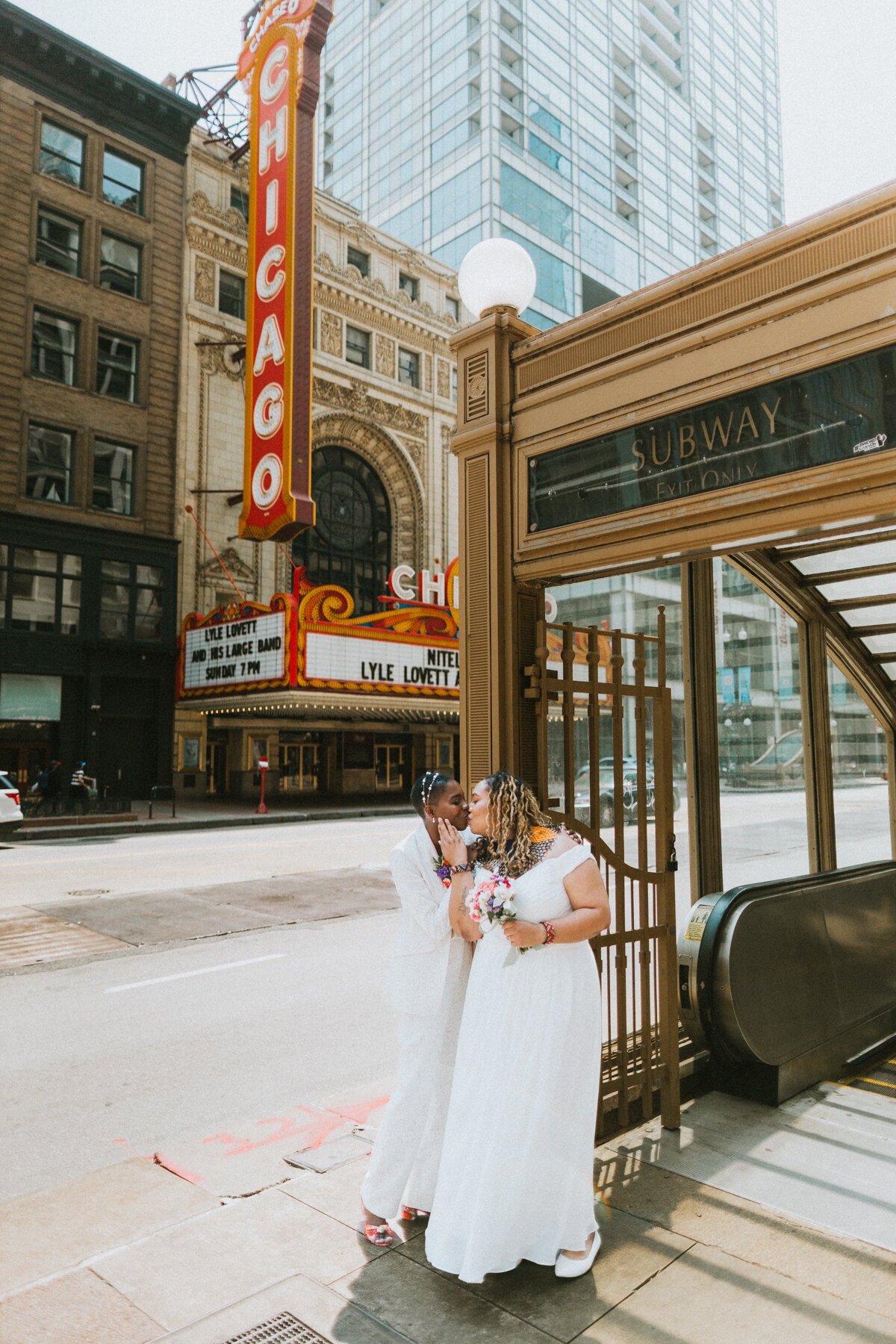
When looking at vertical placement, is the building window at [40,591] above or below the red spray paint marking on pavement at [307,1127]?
above

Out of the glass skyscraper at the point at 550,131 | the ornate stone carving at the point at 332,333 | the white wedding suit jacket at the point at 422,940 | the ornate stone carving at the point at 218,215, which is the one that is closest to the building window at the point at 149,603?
the ornate stone carving at the point at 332,333

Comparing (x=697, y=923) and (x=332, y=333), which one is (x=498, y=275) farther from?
(x=332, y=333)

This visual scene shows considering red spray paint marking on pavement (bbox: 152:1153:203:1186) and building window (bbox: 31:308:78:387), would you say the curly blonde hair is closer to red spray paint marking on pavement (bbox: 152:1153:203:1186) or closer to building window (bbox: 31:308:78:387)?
red spray paint marking on pavement (bbox: 152:1153:203:1186)

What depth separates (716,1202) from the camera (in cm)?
337

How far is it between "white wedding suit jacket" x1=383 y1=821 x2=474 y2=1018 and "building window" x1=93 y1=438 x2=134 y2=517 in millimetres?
23844

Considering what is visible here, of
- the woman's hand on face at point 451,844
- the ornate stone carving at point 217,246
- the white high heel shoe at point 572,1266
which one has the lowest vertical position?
the white high heel shoe at point 572,1266

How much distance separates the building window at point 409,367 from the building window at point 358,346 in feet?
4.92

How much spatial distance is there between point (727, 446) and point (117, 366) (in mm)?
25704

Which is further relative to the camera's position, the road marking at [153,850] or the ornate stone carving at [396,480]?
the ornate stone carving at [396,480]

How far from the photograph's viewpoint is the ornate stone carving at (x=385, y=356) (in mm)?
31781

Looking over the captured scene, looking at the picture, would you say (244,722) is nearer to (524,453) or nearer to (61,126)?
(61,126)

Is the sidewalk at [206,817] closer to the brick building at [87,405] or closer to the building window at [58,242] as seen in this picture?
the brick building at [87,405]

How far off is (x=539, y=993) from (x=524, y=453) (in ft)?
7.83

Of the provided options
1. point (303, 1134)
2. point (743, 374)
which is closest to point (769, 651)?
point (743, 374)
